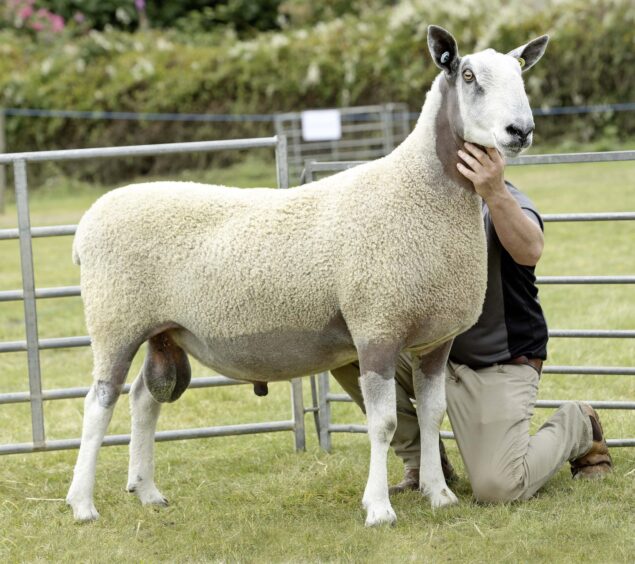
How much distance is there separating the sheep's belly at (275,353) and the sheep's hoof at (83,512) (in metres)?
0.73

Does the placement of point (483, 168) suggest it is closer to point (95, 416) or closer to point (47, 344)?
point (95, 416)

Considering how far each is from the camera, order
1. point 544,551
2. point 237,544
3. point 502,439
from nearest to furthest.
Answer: point 544,551, point 237,544, point 502,439

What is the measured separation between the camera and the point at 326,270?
381cm

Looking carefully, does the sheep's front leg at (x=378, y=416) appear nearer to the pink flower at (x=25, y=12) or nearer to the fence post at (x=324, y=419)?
the fence post at (x=324, y=419)

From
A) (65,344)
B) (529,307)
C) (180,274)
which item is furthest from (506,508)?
(65,344)

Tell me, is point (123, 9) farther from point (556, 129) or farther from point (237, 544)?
point (237, 544)

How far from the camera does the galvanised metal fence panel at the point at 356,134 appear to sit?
56.3 ft

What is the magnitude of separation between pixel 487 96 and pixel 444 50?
0.25 m

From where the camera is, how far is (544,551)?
361 cm

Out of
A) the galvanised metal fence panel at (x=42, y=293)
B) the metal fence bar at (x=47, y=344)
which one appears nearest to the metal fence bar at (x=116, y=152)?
the galvanised metal fence panel at (x=42, y=293)

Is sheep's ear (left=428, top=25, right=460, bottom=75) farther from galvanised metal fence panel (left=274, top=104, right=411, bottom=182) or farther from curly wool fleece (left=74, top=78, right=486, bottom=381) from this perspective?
galvanised metal fence panel (left=274, top=104, right=411, bottom=182)

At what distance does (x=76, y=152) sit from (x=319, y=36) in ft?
46.0

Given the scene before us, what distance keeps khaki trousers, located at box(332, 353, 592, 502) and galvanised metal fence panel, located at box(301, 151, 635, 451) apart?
33 cm

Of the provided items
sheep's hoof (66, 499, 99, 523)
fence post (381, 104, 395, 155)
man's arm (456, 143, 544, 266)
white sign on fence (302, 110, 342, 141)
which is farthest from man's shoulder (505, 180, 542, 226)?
fence post (381, 104, 395, 155)
